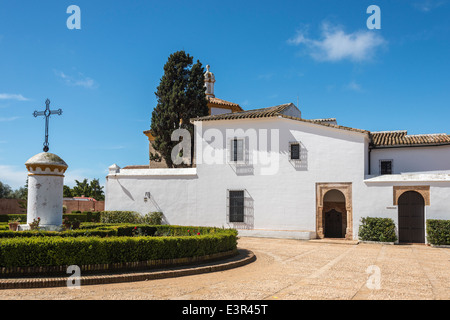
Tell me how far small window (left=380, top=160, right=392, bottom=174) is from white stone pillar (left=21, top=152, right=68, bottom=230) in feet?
53.7

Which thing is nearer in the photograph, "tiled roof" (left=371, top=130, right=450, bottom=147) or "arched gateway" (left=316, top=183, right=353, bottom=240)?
"arched gateway" (left=316, top=183, right=353, bottom=240)

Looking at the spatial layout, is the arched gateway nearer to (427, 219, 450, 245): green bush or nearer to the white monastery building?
the white monastery building

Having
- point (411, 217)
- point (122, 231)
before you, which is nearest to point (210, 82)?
point (411, 217)

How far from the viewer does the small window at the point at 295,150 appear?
20913 millimetres

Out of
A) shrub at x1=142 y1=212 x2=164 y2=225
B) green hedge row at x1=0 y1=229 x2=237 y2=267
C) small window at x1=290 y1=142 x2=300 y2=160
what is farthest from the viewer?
shrub at x1=142 y1=212 x2=164 y2=225

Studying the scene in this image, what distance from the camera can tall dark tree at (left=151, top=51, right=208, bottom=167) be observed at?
96.3ft

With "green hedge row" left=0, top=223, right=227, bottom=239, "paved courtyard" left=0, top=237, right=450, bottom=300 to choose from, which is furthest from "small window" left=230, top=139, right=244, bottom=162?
"paved courtyard" left=0, top=237, right=450, bottom=300

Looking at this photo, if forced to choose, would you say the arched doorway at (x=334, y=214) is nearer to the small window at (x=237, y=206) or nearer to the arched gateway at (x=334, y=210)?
the arched gateway at (x=334, y=210)

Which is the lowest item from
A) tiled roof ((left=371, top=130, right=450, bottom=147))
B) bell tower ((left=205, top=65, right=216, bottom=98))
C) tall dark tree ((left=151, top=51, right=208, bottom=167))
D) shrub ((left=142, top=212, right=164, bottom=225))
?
shrub ((left=142, top=212, right=164, bottom=225))

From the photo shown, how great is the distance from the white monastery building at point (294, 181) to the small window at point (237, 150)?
56 millimetres

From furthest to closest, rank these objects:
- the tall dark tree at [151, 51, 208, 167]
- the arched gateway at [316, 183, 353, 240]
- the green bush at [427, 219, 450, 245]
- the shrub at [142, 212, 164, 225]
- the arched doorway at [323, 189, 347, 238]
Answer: the tall dark tree at [151, 51, 208, 167]
the shrub at [142, 212, 164, 225]
the arched doorway at [323, 189, 347, 238]
the arched gateway at [316, 183, 353, 240]
the green bush at [427, 219, 450, 245]
